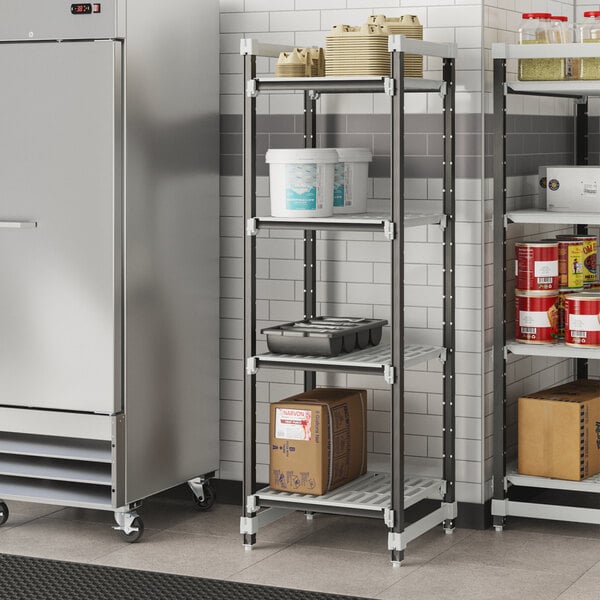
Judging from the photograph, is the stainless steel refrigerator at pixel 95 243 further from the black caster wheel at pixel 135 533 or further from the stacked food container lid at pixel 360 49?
the stacked food container lid at pixel 360 49

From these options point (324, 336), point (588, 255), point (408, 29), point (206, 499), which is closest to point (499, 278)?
point (588, 255)

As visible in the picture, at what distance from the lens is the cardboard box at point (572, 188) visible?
470 cm

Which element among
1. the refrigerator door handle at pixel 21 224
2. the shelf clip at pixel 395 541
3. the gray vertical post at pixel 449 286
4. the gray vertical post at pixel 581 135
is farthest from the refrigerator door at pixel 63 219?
the gray vertical post at pixel 581 135

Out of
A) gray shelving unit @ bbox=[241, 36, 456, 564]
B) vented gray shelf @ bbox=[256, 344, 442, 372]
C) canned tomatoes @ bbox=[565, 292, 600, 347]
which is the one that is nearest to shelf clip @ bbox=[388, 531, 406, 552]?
gray shelving unit @ bbox=[241, 36, 456, 564]

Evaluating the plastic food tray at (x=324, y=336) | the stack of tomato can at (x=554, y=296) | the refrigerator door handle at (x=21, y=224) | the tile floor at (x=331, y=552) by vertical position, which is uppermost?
the refrigerator door handle at (x=21, y=224)

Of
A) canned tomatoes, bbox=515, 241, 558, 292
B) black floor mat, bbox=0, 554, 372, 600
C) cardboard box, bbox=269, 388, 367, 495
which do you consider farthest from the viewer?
canned tomatoes, bbox=515, 241, 558, 292

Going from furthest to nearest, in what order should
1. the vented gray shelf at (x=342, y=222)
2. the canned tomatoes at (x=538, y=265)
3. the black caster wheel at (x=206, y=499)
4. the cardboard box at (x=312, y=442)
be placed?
the black caster wheel at (x=206, y=499) → the canned tomatoes at (x=538, y=265) → the cardboard box at (x=312, y=442) → the vented gray shelf at (x=342, y=222)

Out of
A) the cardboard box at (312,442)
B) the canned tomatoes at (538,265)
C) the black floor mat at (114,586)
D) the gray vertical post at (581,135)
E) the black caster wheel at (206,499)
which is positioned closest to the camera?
the black floor mat at (114,586)

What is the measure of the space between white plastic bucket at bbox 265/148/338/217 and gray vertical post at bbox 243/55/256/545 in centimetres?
8

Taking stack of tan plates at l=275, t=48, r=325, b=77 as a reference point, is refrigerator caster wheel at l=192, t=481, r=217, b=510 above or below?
below

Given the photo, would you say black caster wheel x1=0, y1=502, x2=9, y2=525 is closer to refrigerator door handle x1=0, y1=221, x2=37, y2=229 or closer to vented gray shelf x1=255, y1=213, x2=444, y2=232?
refrigerator door handle x1=0, y1=221, x2=37, y2=229

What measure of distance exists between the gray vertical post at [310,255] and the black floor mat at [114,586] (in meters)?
1.08

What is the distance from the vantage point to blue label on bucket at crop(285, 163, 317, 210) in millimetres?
4332

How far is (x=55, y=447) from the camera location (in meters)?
4.68
